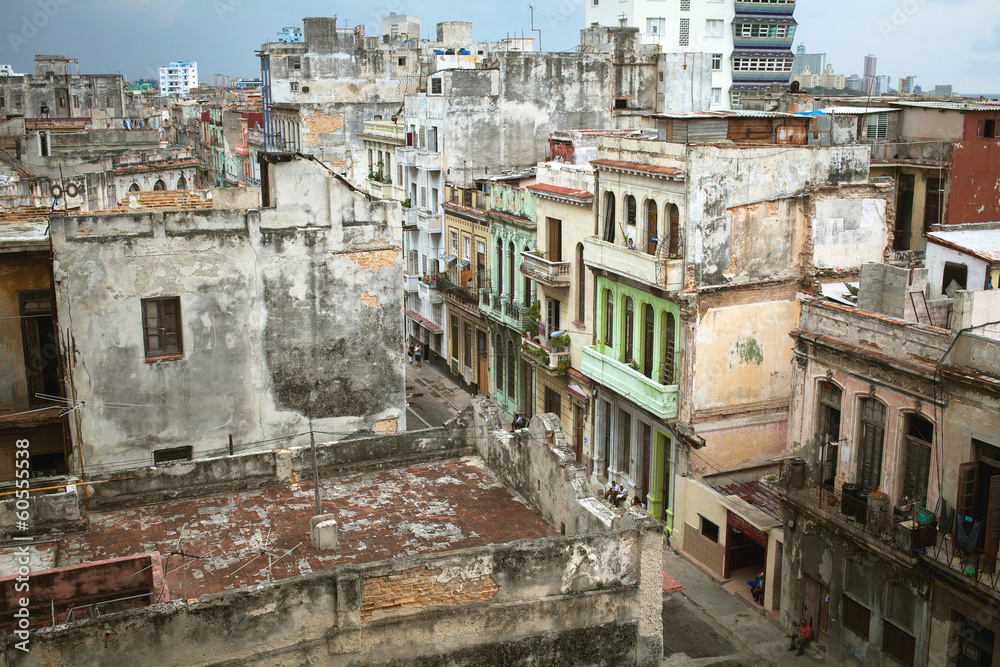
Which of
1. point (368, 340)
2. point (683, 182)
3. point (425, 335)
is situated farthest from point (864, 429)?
point (425, 335)

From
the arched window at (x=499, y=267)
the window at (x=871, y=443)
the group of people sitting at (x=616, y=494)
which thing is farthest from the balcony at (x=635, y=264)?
the arched window at (x=499, y=267)

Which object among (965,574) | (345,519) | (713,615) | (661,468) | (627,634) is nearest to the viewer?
(627,634)

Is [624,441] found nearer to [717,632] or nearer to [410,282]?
[717,632]

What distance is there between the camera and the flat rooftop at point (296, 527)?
16.2m

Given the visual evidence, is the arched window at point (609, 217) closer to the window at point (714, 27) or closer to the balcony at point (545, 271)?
the balcony at point (545, 271)

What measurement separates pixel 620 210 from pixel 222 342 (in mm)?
15457

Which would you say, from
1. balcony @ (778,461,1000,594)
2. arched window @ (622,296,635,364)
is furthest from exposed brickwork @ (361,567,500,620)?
arched window @ (622,296,635,364)

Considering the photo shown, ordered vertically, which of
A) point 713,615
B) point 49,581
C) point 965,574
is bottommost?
point 713,615

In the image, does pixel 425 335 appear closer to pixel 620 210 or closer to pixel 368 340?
pixel 620 210

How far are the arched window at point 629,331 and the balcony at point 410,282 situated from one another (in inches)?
880

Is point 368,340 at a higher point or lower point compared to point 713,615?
higher

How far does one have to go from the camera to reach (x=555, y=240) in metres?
39.6

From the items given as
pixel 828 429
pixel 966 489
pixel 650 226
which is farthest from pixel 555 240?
pixel 966 489

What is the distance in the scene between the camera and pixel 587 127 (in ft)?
172
